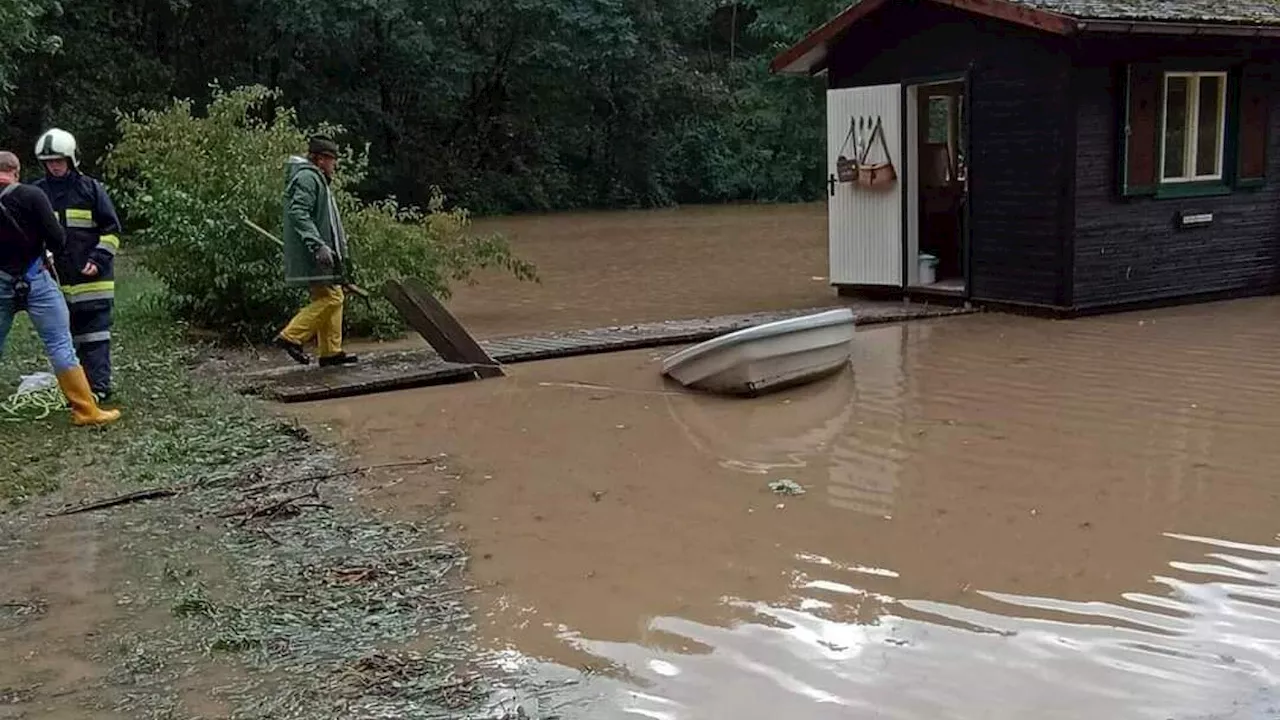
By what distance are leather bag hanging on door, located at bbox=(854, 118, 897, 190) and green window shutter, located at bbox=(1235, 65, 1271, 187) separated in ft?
11.1

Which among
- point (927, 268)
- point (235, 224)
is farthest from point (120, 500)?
point (927, 268)

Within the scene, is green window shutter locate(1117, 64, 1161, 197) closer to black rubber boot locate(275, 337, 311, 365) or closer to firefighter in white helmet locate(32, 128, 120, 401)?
black rubber boot locate(275, 337, 311, 365)

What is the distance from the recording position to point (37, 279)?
8031 millimetres

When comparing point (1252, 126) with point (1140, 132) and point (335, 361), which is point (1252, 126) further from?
point (335, 361)

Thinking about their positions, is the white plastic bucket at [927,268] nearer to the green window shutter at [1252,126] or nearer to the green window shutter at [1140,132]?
the green window shutter at [1140,132]

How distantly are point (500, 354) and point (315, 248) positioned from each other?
178 centimetres

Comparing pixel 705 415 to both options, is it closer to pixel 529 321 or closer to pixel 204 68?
pixel 529 321

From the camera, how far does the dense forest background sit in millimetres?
30734

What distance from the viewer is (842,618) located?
4.74 m

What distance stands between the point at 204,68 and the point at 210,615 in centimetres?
3119

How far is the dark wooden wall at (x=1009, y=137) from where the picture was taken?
11789mm

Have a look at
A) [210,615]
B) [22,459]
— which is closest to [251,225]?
[22,459]

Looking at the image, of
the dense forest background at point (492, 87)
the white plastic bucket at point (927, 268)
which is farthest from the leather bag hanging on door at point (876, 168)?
the dense forest background at point (492, 87)

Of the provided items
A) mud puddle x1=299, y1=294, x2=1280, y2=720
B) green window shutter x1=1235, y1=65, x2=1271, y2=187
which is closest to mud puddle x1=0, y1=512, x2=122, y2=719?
mud puddle x1=299, y1=294, x2=1280, y2=720
